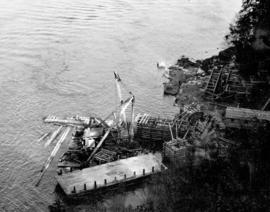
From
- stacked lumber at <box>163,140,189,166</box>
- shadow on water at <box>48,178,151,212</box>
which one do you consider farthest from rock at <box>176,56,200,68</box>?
shadow on water at <box>48,178,151,212</box>

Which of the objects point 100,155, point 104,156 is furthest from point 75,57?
point 104,156

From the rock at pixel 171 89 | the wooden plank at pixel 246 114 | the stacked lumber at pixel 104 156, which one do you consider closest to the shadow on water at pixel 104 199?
the stacked lumber at pixel 104 156

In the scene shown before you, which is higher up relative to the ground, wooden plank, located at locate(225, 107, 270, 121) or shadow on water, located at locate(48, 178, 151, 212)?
wooden plank, located at locate(225, 107, 270, 121)

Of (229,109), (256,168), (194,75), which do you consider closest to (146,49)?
(194,75)

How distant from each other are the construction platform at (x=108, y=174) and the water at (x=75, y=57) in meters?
2.28

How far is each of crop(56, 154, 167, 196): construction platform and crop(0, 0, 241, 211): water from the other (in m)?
2.28

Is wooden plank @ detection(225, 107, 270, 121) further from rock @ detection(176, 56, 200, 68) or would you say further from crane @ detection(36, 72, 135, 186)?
rock @ detection(176, 56, 200, 68)

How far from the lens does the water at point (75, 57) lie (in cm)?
4269

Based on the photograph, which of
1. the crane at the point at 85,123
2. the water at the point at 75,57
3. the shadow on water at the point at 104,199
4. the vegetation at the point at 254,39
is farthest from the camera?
the vegetation at the point at 254,39

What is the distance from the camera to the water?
42688 mm

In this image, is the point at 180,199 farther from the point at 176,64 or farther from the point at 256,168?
the point at 176,64

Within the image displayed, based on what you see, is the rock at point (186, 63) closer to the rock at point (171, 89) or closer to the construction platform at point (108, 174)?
the rock at point (171, 89)

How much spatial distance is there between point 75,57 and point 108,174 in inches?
1372

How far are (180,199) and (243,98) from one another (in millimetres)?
21914
